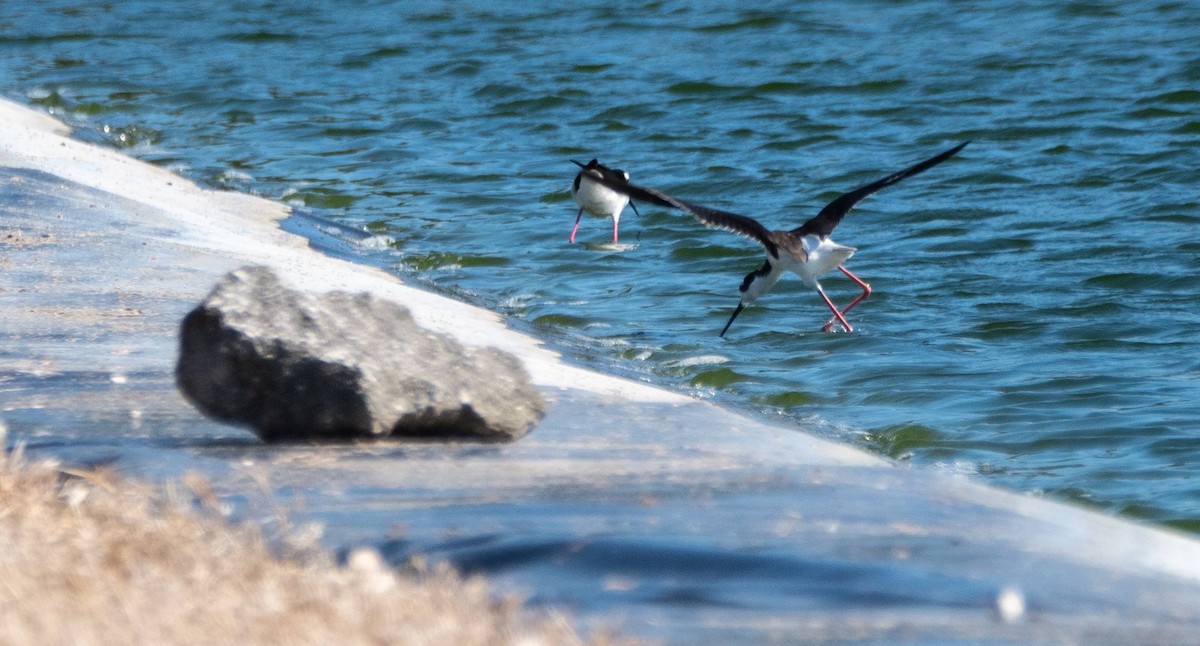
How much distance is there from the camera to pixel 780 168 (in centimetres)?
1336

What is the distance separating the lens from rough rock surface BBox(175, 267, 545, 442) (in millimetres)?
4281

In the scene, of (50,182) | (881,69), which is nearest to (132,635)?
(50,182)

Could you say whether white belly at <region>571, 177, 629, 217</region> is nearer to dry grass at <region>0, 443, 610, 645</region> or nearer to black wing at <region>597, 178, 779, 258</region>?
black wing at <region>597, 178, 779, 258</region>

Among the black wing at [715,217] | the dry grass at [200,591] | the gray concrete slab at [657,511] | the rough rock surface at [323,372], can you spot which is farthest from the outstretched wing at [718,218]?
the dry grass at [200,591]

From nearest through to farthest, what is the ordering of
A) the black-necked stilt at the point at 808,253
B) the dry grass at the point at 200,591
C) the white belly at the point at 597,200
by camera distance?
the dry grass at the point at 200,591 → the black-necked stilt at the point at 808,253 → the white belly at the point at 597,200

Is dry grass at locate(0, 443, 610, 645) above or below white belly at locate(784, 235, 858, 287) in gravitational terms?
above

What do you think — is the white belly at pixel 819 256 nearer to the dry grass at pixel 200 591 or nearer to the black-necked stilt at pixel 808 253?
the black-necked stilt at pixel 808 253

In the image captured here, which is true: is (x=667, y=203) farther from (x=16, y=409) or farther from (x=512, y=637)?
(x=512, y=637)

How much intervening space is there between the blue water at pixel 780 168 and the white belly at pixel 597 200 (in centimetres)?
27

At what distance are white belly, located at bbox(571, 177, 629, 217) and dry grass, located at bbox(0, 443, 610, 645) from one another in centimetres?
763

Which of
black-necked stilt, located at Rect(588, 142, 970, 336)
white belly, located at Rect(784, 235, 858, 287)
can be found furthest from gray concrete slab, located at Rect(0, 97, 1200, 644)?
white belly, located at Rect(784, 235, 858, 287)

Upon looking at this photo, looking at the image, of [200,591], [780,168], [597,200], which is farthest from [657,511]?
[780,168]

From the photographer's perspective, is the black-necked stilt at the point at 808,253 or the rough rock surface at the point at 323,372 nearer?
the rough rock surface at the point at 323,372

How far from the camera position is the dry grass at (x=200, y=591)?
2697 mm
